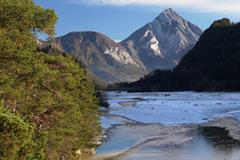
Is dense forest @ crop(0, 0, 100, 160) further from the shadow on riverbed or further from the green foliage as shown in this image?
the shadow on riverbed

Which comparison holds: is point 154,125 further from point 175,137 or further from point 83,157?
point 83,157

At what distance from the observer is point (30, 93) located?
22.1m

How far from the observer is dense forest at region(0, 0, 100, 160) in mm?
15652

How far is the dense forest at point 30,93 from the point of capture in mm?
15652

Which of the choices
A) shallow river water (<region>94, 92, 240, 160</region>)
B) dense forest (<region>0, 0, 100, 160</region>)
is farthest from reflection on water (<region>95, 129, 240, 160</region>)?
dense forest (<region>0, 0, 100, 160</region>)

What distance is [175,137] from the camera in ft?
149

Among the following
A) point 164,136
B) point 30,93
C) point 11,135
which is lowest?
point 164,136

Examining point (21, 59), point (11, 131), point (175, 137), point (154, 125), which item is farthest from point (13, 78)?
point (154, 125)

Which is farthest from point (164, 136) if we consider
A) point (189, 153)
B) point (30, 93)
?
point (30, 93)

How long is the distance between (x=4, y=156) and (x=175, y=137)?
31.1 m

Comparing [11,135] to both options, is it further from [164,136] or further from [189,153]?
[164,136]

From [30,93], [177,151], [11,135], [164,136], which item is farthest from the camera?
[164,136]

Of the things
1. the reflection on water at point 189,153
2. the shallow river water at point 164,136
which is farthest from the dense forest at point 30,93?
the shallow river water at point 164,136

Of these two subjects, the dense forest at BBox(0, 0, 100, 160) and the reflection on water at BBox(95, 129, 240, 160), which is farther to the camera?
the reflection on water at BBox(95, 129, 240, 160)
